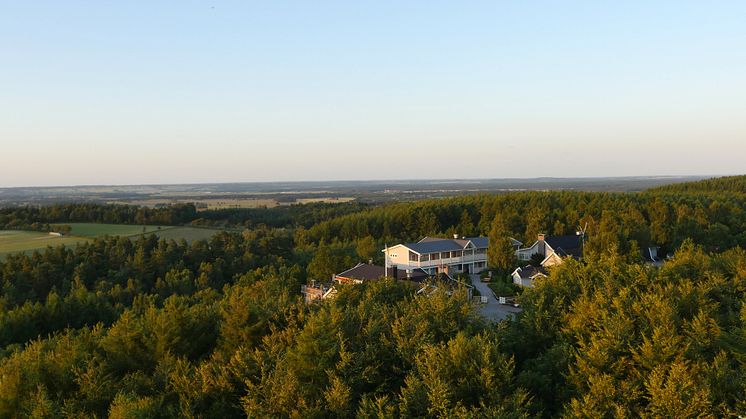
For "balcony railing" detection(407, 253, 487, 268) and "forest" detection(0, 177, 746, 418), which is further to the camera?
"balcony railing" detection(407, 253, 487, 268)

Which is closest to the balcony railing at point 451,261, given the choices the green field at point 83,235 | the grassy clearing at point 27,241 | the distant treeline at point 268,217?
the green field at point 83,235

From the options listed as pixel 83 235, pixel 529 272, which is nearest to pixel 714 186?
pixel 529 272

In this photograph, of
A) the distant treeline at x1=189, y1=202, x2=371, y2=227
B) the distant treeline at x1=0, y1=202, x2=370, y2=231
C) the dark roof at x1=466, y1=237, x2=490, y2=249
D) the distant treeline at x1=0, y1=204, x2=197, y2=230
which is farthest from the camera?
the distant treeline at x1=189, y1=202, x2=371, y2=227

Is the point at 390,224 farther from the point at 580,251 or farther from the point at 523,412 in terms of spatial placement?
the point at 523,412

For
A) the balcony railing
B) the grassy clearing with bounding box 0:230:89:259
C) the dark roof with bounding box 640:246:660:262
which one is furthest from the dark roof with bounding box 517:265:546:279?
the grassy clearing with bounding box 0:230:89:259

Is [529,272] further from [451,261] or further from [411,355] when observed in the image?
[411,355]

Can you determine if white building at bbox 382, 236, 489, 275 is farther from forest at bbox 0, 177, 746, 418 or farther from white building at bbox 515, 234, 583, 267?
forest at bbox 0, 177, 746, 418

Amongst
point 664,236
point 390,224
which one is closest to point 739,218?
point 664,236
